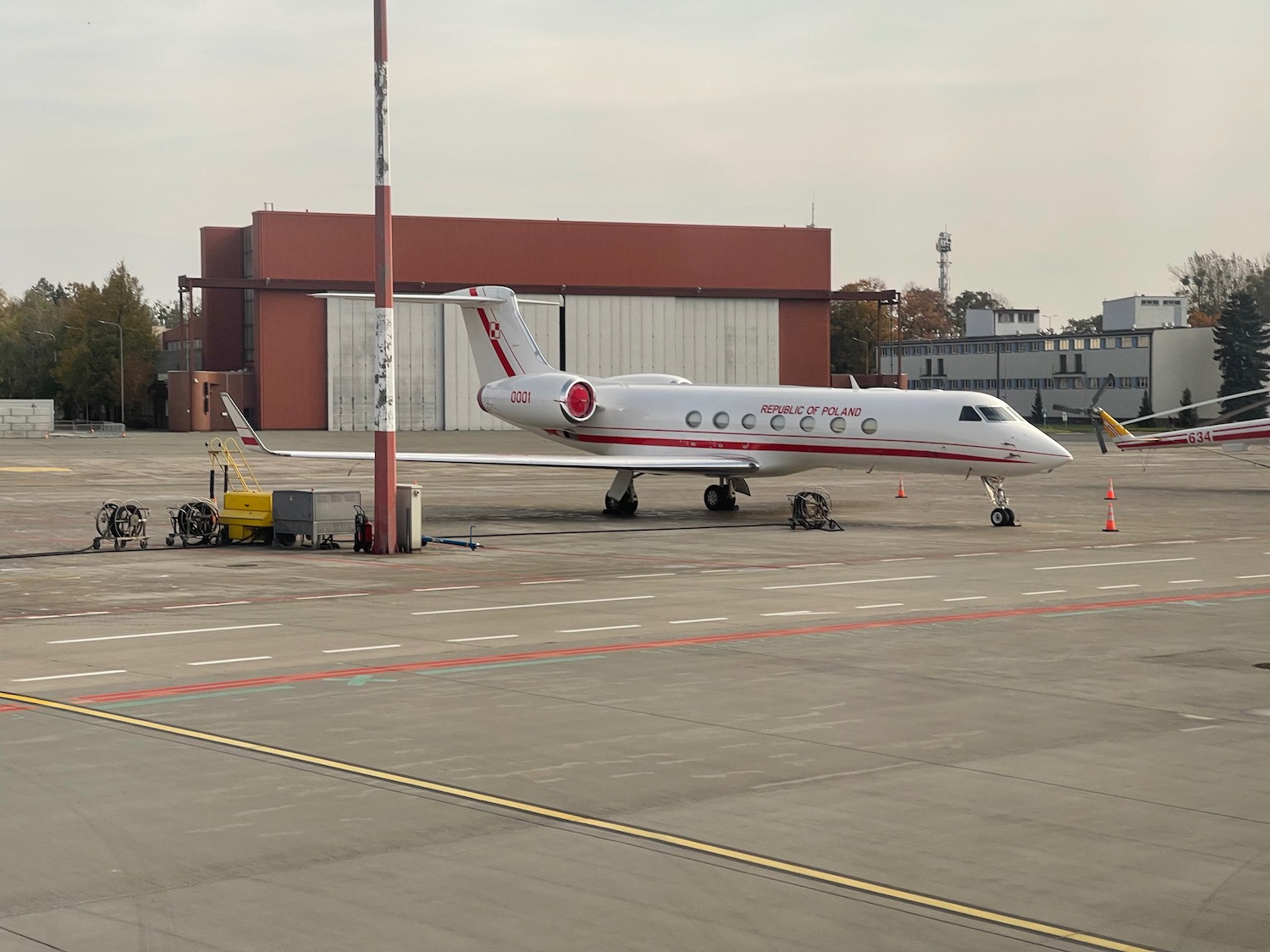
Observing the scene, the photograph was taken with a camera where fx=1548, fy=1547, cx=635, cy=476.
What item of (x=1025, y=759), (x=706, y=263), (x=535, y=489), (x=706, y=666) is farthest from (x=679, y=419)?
(x=706, y=263)

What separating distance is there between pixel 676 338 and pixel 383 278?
71.8 metres

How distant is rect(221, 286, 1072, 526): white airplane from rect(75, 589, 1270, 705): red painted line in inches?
449

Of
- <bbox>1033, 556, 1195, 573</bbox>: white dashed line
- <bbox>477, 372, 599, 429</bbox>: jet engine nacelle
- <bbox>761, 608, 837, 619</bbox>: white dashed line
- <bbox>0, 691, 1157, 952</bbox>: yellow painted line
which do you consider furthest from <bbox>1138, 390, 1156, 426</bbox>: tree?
<bbox>0, 691, 1157, 952</bbox>: yellow painted line

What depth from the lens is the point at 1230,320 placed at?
11912cm

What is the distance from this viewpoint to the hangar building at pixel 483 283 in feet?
305

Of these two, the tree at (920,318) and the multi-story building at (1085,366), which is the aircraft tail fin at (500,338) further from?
the tree at (920,318)

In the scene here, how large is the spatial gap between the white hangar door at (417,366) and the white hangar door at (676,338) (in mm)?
2074

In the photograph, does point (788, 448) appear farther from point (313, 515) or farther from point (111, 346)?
point (111, 346)

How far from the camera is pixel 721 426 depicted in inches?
1400

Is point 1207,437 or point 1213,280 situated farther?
→ point 1213,280

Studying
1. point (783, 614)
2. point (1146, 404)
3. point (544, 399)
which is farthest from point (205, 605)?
point (1146, 404)

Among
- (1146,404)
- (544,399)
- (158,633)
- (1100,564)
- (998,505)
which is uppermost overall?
(1146,404)

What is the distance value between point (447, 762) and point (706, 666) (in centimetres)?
454

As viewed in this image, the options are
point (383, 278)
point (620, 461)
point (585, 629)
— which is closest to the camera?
point (585, 629)
